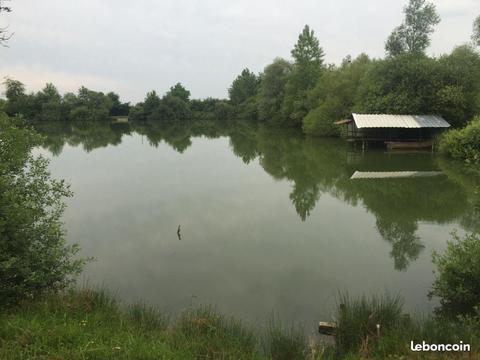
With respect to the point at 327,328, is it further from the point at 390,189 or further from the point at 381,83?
the point at 381,83

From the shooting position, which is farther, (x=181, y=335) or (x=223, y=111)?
(x=223, y=111)

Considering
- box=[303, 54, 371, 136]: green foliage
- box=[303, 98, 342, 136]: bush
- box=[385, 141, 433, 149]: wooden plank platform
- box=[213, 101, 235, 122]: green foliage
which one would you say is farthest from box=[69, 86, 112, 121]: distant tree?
box=[385, 141, 433, 149]: wooden plank platform

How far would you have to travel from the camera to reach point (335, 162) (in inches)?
857

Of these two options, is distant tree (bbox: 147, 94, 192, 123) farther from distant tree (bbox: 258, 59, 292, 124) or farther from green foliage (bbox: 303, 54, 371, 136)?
green foliage (bbox: 303, 54, 371, 136)

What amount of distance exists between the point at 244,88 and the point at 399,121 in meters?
61.8

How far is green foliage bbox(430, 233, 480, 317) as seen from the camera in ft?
17.8

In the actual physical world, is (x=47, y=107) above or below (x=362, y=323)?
above

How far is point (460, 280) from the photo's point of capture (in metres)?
5.57

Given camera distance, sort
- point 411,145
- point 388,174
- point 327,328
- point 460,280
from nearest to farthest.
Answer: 1. point 327,328
2. point 460,280
3. point 388,174
4. point 411,145

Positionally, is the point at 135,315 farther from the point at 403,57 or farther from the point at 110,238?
the point at 403,57

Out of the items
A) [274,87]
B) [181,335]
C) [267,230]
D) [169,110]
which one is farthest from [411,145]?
[169,110]

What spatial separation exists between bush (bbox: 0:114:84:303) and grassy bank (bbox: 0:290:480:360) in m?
0.31

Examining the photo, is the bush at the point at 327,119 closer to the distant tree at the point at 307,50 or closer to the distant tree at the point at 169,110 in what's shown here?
the distant tree at the point at 307,50

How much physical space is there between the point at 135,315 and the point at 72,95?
280 ft
